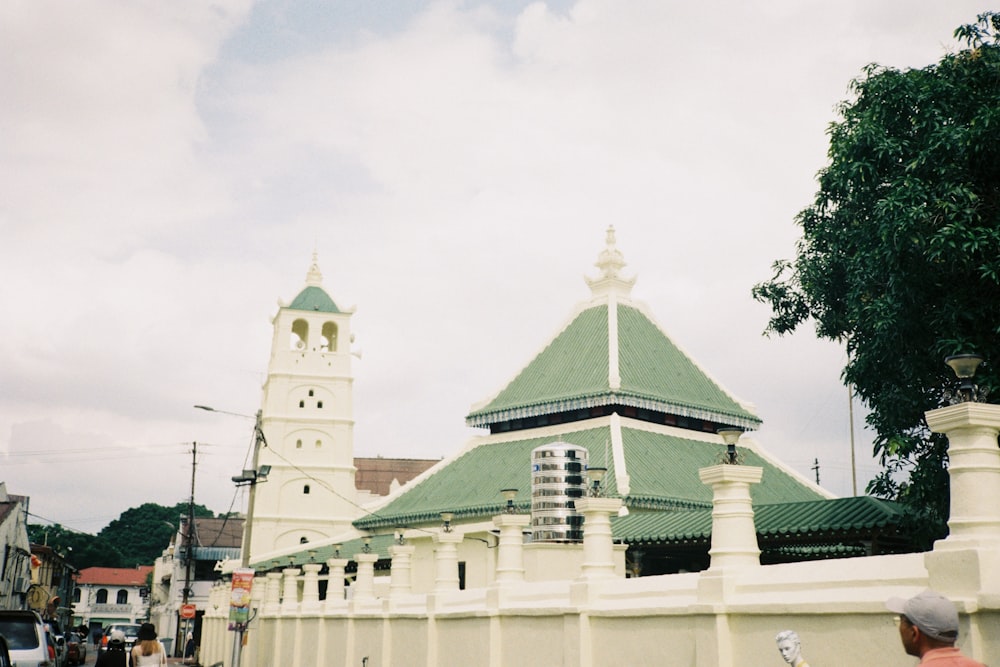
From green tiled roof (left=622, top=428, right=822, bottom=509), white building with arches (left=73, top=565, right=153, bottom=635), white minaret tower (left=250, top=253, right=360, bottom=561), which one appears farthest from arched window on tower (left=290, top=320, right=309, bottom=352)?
white building with arches (left=73, top=565, right=153, bottom=635)

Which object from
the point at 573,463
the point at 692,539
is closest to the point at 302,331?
the point at 573,463

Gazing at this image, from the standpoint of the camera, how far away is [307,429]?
191 feet

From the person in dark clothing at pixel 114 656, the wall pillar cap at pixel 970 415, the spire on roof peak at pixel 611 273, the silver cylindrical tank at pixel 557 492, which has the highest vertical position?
the spire on roof peak at pixel 611 273

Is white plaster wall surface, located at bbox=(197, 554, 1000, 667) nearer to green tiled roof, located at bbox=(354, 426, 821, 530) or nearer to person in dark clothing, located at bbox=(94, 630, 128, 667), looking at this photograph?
person in dark clothing, located at bbox=(94, 630, 128, 667)

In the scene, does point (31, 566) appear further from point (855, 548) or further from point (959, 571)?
point (959, 571)

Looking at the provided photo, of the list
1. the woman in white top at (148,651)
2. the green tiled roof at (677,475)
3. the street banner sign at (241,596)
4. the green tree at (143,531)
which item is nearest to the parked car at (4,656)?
the woman in white top at (148,651)

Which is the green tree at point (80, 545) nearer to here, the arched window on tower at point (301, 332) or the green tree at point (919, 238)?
the arched window on tower at point (301, 332)

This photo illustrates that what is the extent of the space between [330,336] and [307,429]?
608 centimetres

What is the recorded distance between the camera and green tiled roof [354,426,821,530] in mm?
29812

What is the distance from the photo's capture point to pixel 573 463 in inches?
993

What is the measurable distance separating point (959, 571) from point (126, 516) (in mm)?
155402

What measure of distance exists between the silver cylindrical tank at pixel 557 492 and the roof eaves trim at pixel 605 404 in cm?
711

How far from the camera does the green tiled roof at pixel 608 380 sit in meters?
33.8

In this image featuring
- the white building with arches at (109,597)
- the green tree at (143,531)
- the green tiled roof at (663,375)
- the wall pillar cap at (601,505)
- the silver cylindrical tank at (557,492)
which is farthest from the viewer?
the green tree at (143,531)
